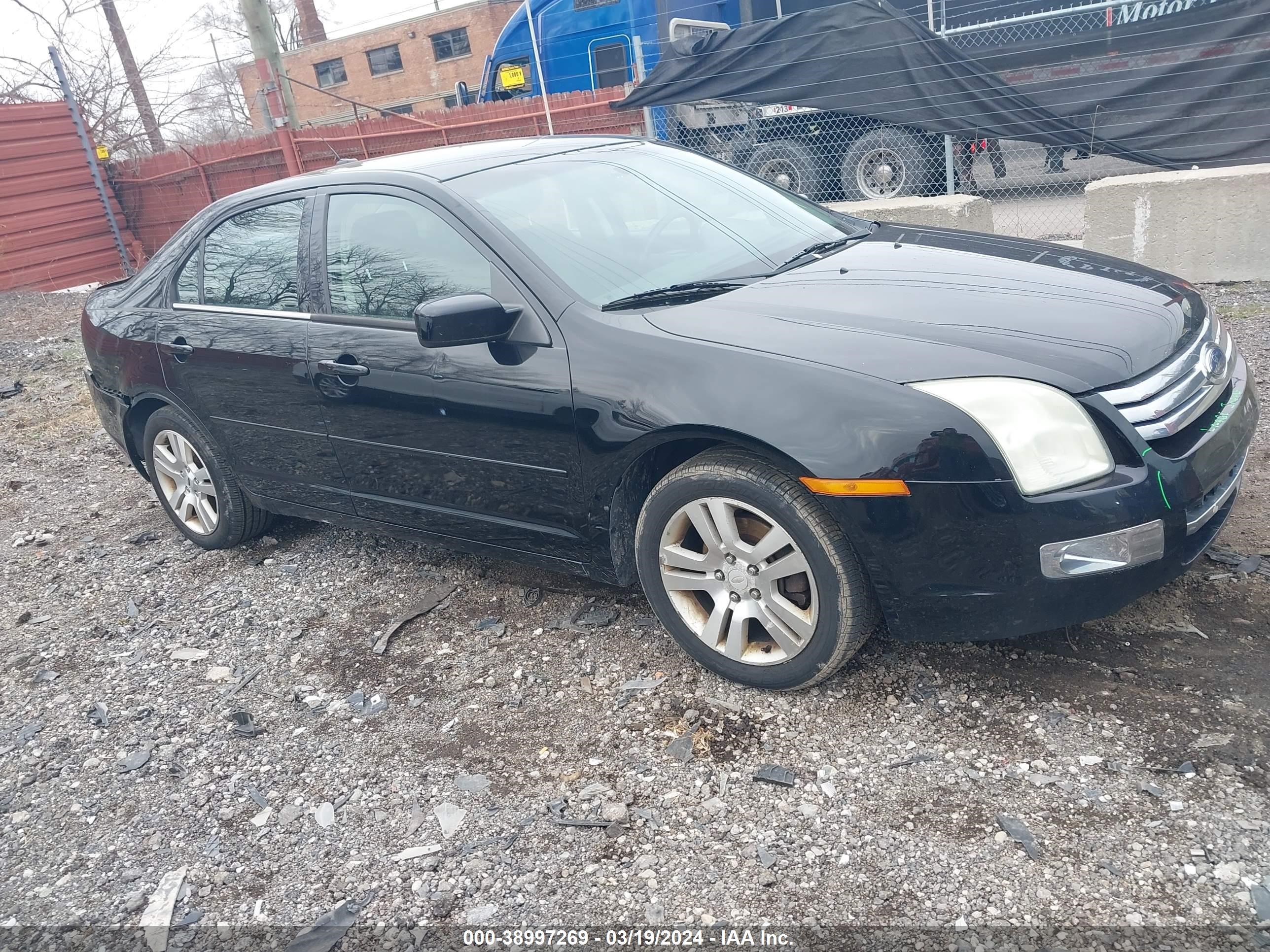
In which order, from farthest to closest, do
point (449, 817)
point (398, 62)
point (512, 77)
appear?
point (398, 62) → point (512, 77) → point (449, 817)

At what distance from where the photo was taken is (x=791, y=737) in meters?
2.82

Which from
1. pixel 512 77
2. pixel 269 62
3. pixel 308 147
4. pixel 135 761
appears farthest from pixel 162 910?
pixel 269 62

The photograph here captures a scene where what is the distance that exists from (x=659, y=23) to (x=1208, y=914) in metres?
12.6

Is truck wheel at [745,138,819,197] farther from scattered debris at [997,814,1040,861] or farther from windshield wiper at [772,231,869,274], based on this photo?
scattered debris at [997,814,1040,861]

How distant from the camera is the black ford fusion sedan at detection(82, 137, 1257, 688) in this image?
2.51 metres

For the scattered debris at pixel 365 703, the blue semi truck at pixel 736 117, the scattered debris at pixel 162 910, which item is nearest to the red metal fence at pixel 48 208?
the blue semi truck at pixel 736 117

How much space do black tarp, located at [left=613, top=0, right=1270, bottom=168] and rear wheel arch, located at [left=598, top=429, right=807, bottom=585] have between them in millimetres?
6459

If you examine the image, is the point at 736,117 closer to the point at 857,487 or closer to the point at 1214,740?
the point at 857,487

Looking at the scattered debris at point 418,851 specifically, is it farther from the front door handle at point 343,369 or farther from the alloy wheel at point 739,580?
the front door handle at point 343,369

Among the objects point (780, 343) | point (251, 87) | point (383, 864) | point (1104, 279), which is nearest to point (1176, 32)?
point (1104, 279)

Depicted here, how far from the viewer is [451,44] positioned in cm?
3628

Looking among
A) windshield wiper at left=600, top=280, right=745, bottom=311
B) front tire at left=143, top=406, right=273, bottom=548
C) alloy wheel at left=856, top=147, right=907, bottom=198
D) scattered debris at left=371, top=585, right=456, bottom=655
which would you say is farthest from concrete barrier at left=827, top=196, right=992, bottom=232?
front tire at left=143, top=406, right=273, bottom=548

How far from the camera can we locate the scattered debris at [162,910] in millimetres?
2473

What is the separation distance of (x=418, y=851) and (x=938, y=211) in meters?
6.31
